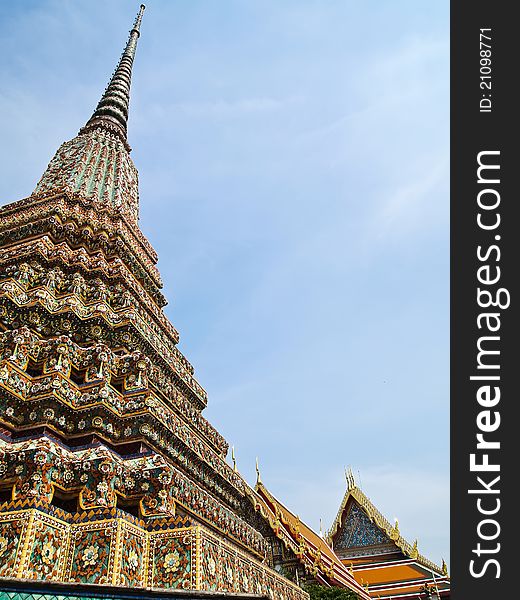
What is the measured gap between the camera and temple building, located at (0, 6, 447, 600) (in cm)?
469

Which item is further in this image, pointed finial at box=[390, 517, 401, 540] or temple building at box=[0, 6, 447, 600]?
pointed finial at box=[390, 517, 401, 540]

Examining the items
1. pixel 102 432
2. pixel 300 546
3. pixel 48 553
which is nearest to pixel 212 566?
pixel 48 553

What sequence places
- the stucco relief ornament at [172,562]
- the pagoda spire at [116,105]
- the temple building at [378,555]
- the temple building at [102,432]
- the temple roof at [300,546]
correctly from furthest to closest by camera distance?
1. the pagoda spire at [116,105]
2. the temple building at [378,555]
3. the temple roof at [300,546]
4. the stucco relief ornament at [172,562]
5. the temple building at [102,432]

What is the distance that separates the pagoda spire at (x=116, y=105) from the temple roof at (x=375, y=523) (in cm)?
1532

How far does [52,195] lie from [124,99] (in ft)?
26.7

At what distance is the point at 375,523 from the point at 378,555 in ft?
3.46

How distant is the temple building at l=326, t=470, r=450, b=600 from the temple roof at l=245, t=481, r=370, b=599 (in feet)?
6.50

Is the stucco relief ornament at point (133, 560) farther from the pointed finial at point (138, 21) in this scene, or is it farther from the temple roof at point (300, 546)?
the pointed finial at point (138, 21)

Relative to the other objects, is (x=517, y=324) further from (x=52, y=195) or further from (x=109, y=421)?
(x=52, y=195)

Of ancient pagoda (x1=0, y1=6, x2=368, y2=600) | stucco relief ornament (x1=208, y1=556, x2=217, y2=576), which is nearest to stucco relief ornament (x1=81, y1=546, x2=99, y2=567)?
ancient pagoda (x1=0, y1=6, x2=368, y2=600)

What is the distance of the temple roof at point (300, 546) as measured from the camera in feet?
40.6

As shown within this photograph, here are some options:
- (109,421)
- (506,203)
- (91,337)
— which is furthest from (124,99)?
(506,203)

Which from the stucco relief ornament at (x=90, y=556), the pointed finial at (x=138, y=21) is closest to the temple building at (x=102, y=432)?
the stucco relief ornament at (x=90, y=556)

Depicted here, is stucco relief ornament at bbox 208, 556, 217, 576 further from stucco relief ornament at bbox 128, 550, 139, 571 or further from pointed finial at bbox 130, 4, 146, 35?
pointed finial at bbox 130, 4, 146, 35
